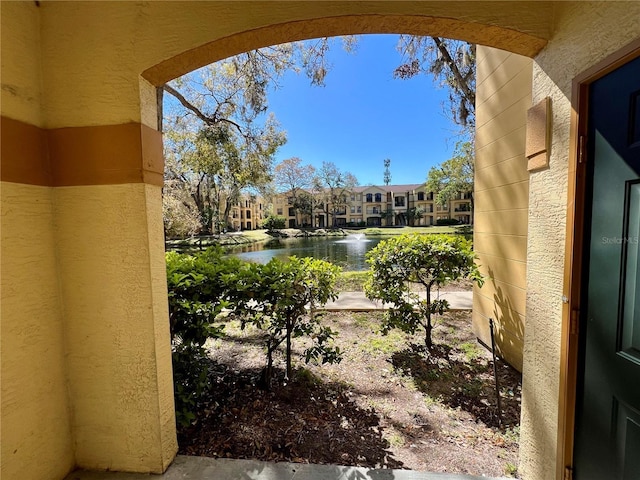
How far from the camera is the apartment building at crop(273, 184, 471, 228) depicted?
4519cm

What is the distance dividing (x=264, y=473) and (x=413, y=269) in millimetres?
2491

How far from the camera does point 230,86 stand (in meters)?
6.35

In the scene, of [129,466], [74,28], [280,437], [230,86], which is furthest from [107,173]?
[230,86]

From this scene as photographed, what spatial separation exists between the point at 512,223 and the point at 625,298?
7.43ft

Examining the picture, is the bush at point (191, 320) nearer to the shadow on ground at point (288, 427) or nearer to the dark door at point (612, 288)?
the shadow on ground at point (288, 427)

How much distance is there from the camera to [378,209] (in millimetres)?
49281

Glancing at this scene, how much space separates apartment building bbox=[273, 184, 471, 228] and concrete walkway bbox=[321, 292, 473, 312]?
3747 cm

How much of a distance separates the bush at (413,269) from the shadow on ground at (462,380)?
0.98ft

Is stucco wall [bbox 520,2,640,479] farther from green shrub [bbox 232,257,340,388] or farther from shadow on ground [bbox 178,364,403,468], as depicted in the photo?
green shrub [bbox 232,257,340,388]

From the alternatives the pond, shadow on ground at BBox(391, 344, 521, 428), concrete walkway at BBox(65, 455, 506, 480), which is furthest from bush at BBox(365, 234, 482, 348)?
the pond

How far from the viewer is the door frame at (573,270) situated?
137 cm

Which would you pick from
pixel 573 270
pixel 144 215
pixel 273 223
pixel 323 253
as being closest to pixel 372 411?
pixel 573 270

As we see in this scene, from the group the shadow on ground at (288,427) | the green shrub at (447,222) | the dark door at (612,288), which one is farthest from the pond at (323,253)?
the green shrub at (447,222)

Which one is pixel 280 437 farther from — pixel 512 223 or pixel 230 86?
pixel 230 86
